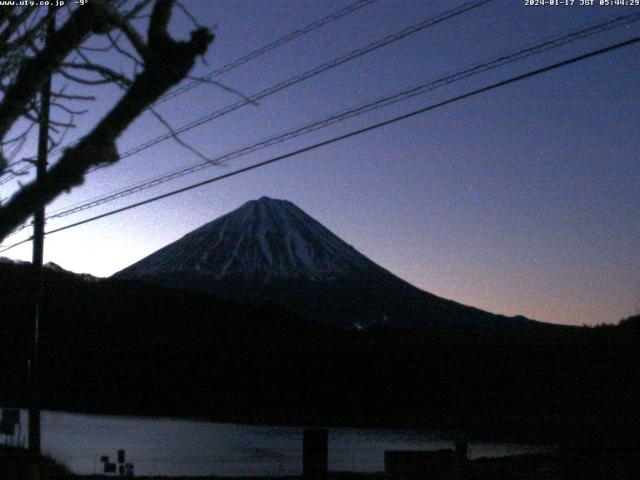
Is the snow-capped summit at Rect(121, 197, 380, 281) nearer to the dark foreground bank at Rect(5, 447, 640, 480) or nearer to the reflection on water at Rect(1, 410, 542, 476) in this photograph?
the reflection on water at Rect(1, 410, 542, 476)

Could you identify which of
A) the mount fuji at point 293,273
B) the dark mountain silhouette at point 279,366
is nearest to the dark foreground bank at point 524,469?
the dark mountain silhouette at point 279,366

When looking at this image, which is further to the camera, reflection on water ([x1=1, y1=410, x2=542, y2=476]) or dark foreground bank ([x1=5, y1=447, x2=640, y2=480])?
reflection on water ([x1=1, y1=410, x2=542, y2=476])

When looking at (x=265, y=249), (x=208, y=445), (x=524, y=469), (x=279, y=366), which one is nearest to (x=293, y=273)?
(x=265, y=249)

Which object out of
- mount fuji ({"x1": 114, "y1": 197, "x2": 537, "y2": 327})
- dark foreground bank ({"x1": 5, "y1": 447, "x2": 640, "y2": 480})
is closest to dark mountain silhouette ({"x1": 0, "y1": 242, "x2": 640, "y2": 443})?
dark foreground bank ({"x1": 5, "y1": 447, "x2": 640, "y2": 480})

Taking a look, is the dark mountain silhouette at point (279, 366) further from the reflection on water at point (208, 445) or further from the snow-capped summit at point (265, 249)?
the snow-capped summit at point (265, 249)

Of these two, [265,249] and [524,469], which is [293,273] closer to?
[265,249]

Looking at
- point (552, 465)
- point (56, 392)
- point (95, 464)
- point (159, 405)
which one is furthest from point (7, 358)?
point (552, 465)
